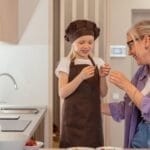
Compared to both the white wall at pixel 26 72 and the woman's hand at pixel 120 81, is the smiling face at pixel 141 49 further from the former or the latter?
the white wall at pixel 26 72

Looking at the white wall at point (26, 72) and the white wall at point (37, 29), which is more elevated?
the white wall at point (37, 29)

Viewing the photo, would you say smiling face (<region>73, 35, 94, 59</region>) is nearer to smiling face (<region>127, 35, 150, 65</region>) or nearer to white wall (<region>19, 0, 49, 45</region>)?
smiling face (<region>127, 35, 150, 65</region>)

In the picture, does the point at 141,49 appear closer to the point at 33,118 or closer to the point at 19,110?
the point at 33,118

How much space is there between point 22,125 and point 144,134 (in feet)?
2.50

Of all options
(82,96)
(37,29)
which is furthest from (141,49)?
(37,29)

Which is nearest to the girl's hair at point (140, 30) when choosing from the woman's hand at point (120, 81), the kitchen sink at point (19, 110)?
the woman's hand at point (120, 81)

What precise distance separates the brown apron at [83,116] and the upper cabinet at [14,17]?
59 centimetres

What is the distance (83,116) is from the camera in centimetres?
204

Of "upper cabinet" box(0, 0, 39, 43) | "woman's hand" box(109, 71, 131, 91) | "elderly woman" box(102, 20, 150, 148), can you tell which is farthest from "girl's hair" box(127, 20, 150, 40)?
"upper cabinet" box(0, 0, 39, 43)

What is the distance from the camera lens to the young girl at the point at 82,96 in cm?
202

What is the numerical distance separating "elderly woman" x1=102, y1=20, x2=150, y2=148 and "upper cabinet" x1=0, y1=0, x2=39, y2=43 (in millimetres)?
937

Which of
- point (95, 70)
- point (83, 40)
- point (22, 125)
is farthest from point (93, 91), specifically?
point (22, 125)

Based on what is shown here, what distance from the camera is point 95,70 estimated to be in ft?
6.74

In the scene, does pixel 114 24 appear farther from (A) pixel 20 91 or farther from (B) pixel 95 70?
(B) pixel 95 70
